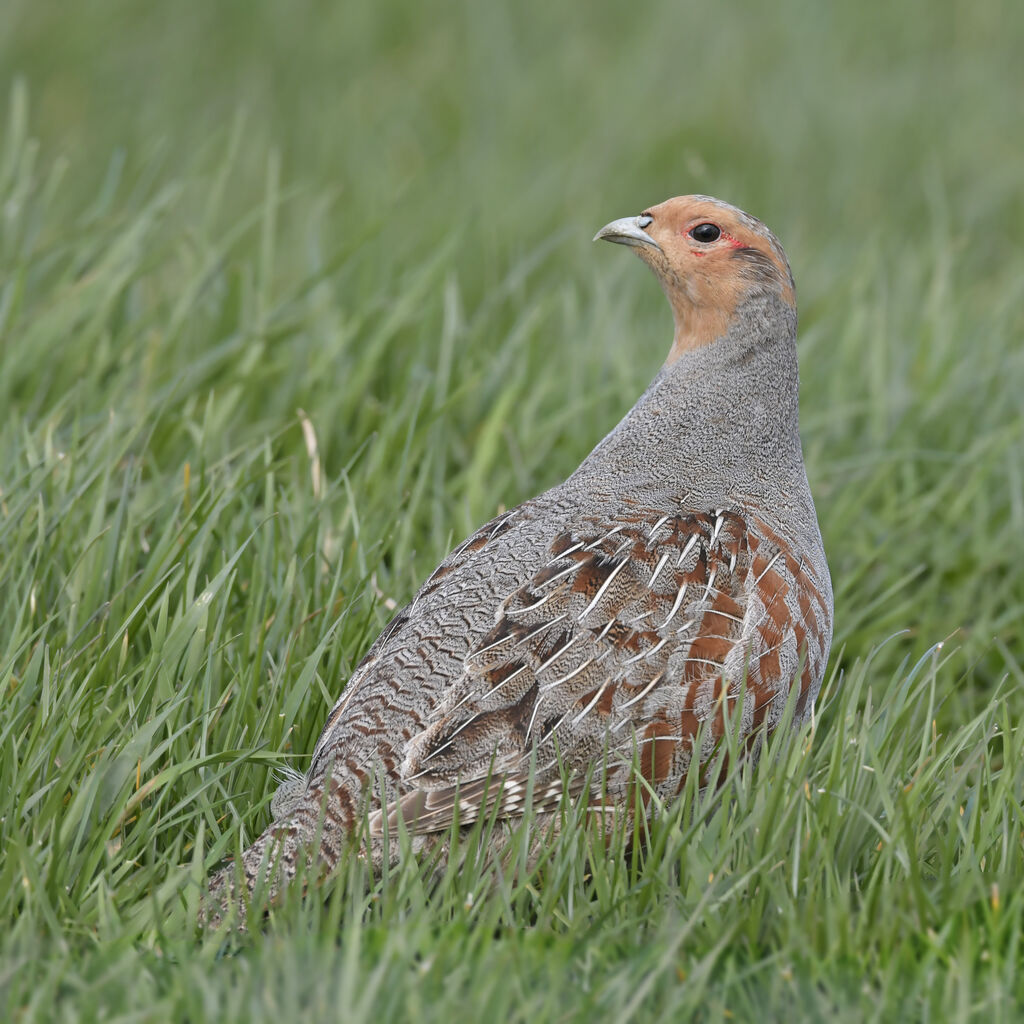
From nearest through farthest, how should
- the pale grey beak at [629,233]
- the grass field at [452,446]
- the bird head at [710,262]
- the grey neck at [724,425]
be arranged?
the grass field at [452,446], the grey neck at [724,425], the bird head at [710,262], the pale grey beak at [629,233]

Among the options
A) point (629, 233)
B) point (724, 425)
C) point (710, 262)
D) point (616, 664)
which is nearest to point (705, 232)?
point (710, 262)

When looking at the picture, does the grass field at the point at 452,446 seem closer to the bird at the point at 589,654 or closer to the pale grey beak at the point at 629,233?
the bird at the point at 589,654

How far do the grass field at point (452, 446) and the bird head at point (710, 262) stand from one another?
3.29 ft

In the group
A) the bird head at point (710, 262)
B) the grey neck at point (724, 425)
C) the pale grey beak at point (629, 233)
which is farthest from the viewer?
the pale grey beak at point (629, 233)

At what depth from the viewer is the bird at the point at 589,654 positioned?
286 centimetres

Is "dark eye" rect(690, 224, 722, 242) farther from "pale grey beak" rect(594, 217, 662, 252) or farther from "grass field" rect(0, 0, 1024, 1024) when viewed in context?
"grass field" rect(0, 0, 1024, 1024)

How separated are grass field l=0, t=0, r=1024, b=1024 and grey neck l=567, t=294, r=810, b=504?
58 centimetres

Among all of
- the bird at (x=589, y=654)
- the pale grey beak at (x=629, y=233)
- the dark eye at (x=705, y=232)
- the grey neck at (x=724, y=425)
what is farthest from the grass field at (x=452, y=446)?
the dark eye at (x=705, y=232)

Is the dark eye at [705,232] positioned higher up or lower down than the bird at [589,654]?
higher up

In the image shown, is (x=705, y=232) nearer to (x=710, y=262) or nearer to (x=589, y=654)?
(x=710, y=262)

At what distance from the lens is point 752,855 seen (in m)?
2.68

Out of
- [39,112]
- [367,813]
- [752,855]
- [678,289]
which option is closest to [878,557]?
[678,289]

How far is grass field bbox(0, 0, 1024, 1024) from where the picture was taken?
246 cm

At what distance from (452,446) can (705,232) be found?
149cm
